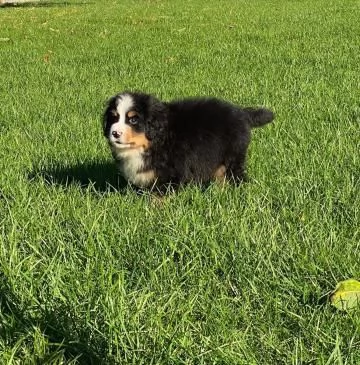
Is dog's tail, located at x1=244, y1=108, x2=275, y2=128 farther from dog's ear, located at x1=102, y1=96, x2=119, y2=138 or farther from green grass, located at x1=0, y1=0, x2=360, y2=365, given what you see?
dog's ear, located at x1=102, y1=96, x2=119, y2=138

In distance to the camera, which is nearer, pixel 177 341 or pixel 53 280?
pixel 177 341

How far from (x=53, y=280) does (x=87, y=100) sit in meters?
4.82

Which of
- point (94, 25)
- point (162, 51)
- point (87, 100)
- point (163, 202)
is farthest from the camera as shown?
point (94, 25)

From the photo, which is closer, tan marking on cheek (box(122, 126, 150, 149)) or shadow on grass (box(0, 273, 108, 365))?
shadow on grass (box(0, 273, 108, 365))

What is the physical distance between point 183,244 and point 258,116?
6.42ft

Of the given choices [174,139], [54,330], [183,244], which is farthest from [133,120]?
[54,330]

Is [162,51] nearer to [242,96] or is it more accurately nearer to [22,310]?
[242,96]

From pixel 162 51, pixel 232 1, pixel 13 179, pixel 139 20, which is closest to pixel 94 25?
pixel 139 20

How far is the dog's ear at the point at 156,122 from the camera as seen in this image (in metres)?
3.70

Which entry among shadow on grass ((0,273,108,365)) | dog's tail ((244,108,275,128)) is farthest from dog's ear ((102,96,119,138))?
shadow on grass ((0,273,108,365))

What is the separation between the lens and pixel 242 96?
652 cm

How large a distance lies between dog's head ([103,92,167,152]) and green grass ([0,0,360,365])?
0.35 m

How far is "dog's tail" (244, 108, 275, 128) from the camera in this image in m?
4.35

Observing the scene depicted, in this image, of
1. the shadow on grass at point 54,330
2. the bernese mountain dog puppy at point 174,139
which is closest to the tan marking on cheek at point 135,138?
the bernese mountain dog puppy at point 174,139
